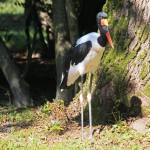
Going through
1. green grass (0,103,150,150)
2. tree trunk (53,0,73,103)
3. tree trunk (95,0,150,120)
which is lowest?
green grass (0,103,150,150)

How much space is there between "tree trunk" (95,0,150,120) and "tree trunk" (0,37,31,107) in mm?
2902

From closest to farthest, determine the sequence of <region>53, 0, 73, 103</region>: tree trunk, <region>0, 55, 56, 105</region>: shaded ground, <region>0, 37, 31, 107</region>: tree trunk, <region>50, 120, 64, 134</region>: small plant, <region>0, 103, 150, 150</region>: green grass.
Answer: <region>0, 103, 150, 150</region>: green grass < <region>50, 120, 64, 134</region>: small plant < <region>53, 0, 73, 103</region>: tree trunk < <region>0, 37, 31, 107</region>: tree trunk < <region>0, 55, 56, 105</region>: shaded ground

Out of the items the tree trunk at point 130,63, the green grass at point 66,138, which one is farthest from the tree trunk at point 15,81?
the tree trunk at point 130,63

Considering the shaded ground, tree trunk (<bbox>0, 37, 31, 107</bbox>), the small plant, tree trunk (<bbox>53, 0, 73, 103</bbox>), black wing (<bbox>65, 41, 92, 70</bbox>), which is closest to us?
black wing (<bbox>65, 41, 92, 70</bbox>)

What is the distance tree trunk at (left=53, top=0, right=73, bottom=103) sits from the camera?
904cm

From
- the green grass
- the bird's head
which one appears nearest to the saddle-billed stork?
the bird's head

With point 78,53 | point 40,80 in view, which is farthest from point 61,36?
point 40,80

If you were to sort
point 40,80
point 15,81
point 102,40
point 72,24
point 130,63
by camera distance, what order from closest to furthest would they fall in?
1. point 102,40
2. point 130,63
3. point 72,24
4. point 15,81
5. point 40,80

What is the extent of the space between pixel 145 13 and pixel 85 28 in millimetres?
4882

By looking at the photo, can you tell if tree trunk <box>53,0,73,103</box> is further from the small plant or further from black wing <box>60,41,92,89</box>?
black wing <box>60,41,92,89</box>

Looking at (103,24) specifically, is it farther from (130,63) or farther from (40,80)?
(40,80)

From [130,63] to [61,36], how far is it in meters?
2.51

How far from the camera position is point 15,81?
9820 millimetres

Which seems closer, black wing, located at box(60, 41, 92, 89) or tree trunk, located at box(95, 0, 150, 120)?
black wing, located at box(60, 41, 92, 89)
